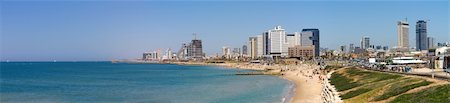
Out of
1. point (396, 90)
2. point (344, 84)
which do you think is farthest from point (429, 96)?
point (344, 84)

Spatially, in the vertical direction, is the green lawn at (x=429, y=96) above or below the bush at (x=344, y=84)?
above

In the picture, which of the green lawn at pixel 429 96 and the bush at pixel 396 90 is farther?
the bush at pixel 396 90

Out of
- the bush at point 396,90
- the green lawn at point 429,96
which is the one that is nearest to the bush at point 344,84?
the bush at point 396,90

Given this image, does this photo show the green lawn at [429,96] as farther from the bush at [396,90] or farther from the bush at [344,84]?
the bush at [344,84]

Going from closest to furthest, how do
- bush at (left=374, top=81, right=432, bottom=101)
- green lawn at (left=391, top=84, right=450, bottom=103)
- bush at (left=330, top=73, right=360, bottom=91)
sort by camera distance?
green lawn at (left=391, top=84, right=450, bottom=103) < bush at (left=374, top=81, right=432, bottom=101) < bush at (left=330, top=73, right=360, bottom=91)

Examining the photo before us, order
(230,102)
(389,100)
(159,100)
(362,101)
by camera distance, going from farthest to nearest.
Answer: (159,100) < (230,102) < (362,101) < (389,100)

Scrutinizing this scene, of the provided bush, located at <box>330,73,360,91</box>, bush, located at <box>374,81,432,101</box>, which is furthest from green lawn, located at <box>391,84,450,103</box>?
bush, located at <box>330,73,360,91</box>

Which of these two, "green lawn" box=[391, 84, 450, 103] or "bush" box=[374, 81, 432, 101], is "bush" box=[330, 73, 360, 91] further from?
"green lawn" box=[391, 84, 450, 103]

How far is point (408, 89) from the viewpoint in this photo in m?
30.5

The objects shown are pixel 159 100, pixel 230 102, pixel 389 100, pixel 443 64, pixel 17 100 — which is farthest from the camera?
pixel 443 64

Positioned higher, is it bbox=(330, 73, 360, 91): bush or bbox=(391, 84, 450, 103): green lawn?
bbox=(391, 84, 450, 103): green lawn

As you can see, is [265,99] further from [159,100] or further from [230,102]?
[159,100]

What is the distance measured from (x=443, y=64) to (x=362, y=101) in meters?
37.2

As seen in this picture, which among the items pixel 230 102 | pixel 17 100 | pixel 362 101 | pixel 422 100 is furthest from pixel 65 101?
pixel 422 100
